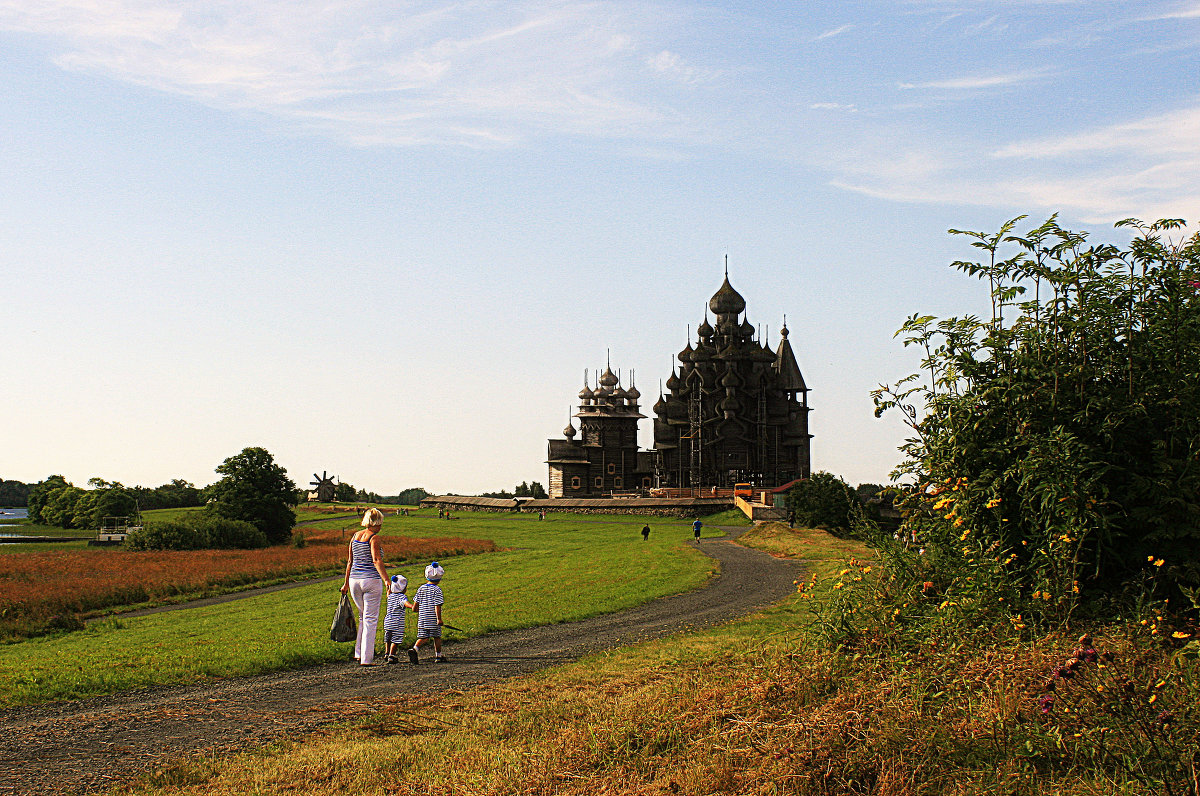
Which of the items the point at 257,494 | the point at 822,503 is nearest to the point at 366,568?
the point at 822,503

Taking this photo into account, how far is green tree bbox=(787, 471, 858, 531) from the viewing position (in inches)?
1933

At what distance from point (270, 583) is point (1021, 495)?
35389mm

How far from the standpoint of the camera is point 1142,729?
270 inches

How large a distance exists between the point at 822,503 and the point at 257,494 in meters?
39.6

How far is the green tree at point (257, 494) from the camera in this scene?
6588 cm

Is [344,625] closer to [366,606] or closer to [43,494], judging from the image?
[366,606]

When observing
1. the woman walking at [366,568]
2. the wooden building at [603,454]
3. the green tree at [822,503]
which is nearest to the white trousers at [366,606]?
the woman walking at [366,568]

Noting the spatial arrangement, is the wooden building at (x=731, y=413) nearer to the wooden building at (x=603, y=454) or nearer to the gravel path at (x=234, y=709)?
the wooden building at (x=603, y=454)

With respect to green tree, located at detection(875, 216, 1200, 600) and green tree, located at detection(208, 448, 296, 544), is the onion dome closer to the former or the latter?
green tree, located at detection(208, 448, 296, 544)

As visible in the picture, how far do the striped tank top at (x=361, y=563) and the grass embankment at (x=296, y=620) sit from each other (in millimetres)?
4617

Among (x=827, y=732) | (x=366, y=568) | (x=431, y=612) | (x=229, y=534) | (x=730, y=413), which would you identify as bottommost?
(x=229, y=534)

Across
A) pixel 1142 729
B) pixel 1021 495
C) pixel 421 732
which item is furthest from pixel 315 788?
pixel 1021 495

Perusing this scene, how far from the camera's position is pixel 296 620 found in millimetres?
23797

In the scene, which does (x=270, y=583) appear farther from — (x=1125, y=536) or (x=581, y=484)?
(x=581, y=484)
